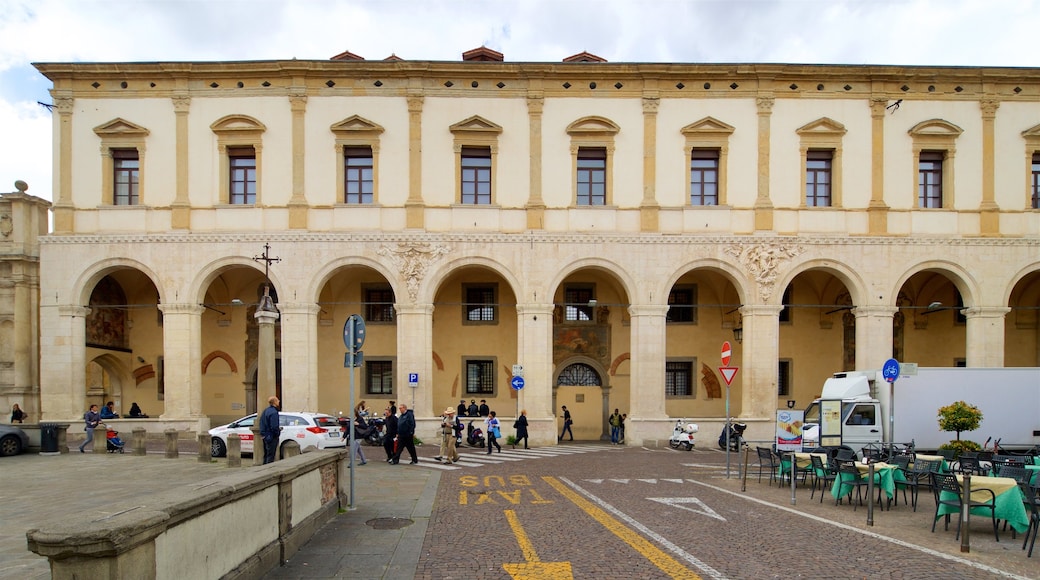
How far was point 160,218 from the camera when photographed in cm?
2469

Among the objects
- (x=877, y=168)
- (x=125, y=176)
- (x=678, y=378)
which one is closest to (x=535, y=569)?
(x=678, y=378)

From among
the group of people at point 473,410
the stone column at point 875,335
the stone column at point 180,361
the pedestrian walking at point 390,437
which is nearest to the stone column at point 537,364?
the group of people at point 473,410

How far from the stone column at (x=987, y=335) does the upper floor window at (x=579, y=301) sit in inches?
550

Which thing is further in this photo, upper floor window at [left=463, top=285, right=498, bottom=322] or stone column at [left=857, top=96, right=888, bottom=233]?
upper floor window at [left=463, top=285, right=498, bottom=322]

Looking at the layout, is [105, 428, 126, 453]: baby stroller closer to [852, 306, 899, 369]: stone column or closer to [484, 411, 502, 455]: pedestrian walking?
[484, 411, 502, 455]: pedestrian walking

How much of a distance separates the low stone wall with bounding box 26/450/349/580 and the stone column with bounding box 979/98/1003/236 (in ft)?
84.2

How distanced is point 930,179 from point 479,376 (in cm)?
1893

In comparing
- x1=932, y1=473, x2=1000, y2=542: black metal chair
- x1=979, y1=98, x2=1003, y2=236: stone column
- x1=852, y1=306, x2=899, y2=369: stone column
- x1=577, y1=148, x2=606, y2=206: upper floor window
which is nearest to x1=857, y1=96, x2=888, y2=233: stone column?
x1=852, y1=306, x2=899, y2=369: stone column

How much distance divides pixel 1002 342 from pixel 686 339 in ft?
36.8

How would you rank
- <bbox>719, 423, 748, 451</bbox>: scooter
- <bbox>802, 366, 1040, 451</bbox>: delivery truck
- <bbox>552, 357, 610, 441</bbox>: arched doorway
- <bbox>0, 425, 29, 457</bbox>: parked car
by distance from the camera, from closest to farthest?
<bbox>802, 366, 1040, 451</bbox>: delivery truck, <bbox>0, 425, 29, 457</bbox>: parked car, <bbox>719, 423, 748, 451</bbox>: scooter, <bbox>552, 357, 610, 441</bbox>: arched doorway

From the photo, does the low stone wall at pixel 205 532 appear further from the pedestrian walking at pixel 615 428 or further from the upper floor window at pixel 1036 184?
the upper floor window at pixel 1036 184

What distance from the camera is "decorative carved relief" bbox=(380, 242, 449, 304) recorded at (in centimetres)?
2448

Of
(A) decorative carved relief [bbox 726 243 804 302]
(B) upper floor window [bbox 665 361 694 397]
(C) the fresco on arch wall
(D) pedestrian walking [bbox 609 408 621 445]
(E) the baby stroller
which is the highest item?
(A) decorative carved relief [bbox 726 243 804 302]

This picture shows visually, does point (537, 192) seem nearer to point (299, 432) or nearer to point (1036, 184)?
point (299, 432)
